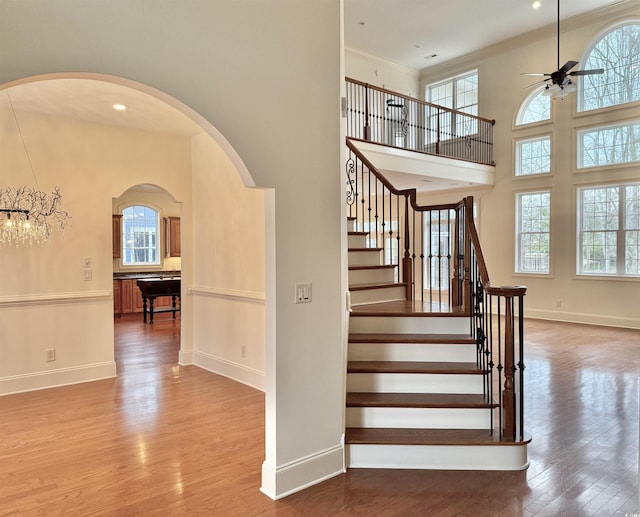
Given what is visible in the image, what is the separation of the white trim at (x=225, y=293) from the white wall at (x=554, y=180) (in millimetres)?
6843

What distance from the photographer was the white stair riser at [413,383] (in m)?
3.44

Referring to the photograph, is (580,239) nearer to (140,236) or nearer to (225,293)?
(225,293)

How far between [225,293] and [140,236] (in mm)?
7235

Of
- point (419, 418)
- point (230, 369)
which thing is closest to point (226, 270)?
point (230, 369)

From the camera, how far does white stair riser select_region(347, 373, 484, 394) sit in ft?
11.3

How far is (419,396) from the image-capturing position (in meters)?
3.36

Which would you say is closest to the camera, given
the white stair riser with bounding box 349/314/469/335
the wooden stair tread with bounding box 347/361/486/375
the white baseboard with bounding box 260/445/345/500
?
the white baseboard with bounding box 260/445/345/500

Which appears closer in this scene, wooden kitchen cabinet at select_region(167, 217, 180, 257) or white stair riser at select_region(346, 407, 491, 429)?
white stair riser at select_region(346, 407, 491, 429)

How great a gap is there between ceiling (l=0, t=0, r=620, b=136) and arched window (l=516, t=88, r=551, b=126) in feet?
4.67

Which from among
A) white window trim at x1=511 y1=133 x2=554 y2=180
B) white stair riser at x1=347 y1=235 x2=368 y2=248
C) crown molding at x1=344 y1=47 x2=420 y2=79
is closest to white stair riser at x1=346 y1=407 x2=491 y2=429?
white stair riser at x1=347 y1=235 x2=368 y2=248

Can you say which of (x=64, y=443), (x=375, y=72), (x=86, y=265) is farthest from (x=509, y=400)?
(x=375, y=72)

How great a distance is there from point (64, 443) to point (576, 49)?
10.4 metres

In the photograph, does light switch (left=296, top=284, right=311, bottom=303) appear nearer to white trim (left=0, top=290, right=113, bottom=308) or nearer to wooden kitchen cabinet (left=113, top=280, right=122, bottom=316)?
white trim (left=0, top=290, right=113, bottom=308)

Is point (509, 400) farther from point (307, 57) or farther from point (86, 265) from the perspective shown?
point (86, 265)
